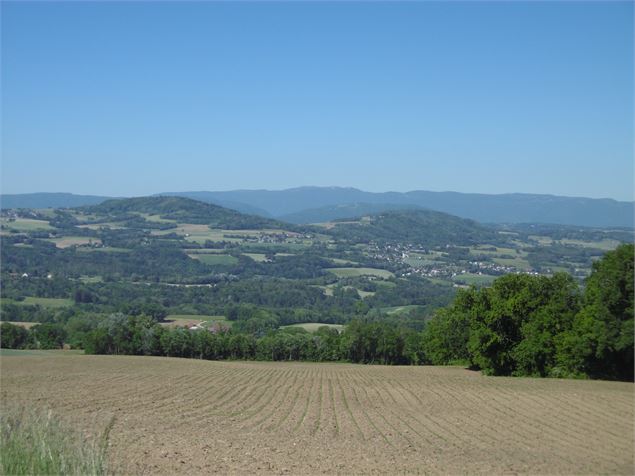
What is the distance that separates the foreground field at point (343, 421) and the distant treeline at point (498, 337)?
119 inches

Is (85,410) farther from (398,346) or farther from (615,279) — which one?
(398,346)

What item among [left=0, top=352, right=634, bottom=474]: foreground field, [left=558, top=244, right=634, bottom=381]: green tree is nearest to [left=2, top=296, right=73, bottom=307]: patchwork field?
[left=0, top=352, right=634, bottom=474]: foreground field

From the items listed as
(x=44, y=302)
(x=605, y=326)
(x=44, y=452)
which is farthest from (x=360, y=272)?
(x=44, y=452)

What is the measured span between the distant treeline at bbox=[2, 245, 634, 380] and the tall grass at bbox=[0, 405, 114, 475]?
30.7 meters

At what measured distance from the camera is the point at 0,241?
189 meters

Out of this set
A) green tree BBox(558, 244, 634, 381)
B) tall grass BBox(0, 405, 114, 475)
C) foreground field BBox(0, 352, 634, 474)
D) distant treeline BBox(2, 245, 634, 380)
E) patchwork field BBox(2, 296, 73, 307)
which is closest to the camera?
tall grass BBox(0, 405, 114, 475)

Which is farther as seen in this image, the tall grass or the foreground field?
the foreground field

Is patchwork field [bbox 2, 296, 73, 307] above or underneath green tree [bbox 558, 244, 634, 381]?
underneath

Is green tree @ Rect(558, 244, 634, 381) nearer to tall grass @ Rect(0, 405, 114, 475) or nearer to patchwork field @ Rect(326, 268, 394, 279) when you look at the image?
tall grass @ Rect(0, 405, 114, 475)

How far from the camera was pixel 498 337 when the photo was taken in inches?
1816

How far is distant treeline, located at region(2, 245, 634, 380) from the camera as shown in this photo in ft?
120

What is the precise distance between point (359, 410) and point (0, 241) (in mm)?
185080

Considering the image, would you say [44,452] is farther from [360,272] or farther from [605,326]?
[360,272]

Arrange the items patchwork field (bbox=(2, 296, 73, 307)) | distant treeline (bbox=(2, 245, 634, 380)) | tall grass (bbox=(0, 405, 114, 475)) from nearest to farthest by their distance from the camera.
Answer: tall grass (bbox=(0, 405, 114, 475))
distant treeline (bbox=(2, 245, 634, 380))
patchwork field (bbox=(2, 296, 73, 307))
